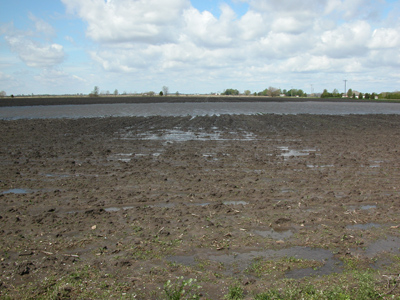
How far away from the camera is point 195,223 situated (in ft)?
23.8

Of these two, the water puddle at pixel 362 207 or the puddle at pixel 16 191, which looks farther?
the puddle at pixel 16 191

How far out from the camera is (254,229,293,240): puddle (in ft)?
21.8

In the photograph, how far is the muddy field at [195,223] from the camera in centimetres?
518

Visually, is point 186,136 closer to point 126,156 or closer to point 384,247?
point 126,156

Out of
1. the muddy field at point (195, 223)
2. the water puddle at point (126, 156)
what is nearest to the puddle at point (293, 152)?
the muddy field at point (195, 223)

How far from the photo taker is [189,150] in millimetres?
16406

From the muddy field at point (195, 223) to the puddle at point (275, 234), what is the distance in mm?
20

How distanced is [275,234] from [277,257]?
0.98 meters

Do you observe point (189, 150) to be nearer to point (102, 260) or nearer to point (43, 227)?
point (43, 227)

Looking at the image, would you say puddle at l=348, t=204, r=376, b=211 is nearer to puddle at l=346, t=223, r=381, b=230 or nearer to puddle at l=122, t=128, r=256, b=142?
puddle at l=346, t=223, r=381, b=230

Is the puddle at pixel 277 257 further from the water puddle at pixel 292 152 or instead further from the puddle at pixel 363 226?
the water puddle at pixel 292 152

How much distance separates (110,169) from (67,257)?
22.0ft

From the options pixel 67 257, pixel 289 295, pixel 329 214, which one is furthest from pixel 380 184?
pixel 67 257

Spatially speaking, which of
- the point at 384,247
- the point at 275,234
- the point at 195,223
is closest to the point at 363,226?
the point at 384,247
